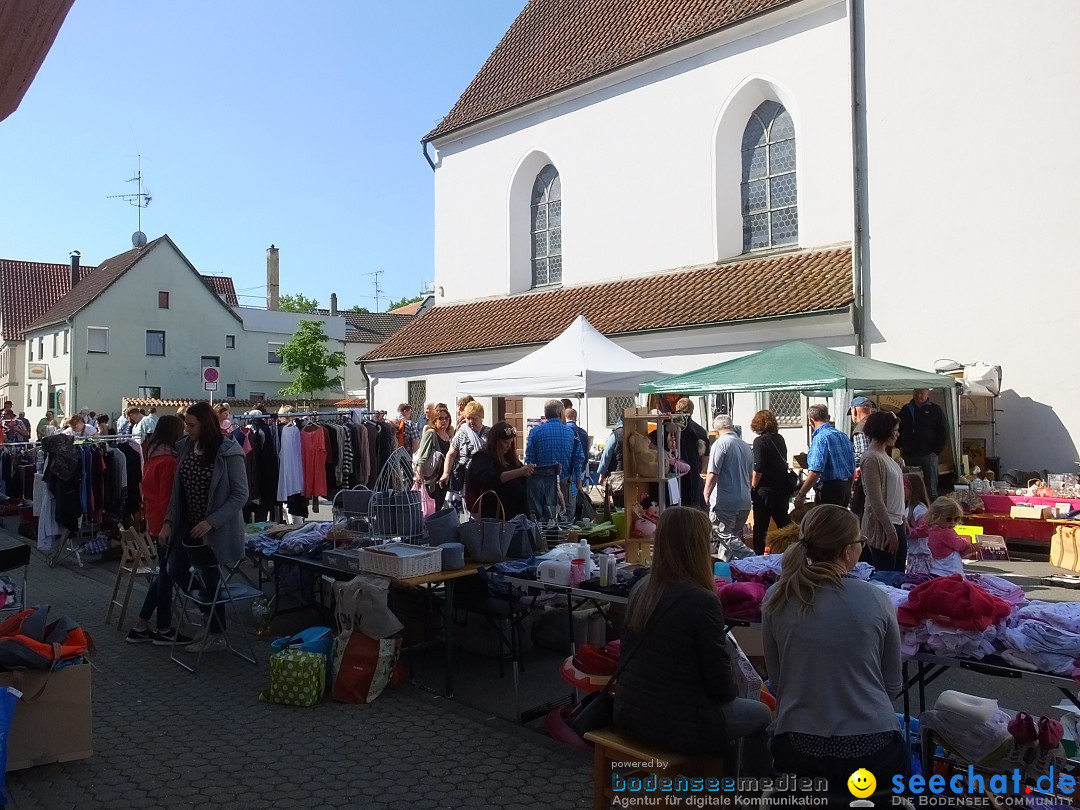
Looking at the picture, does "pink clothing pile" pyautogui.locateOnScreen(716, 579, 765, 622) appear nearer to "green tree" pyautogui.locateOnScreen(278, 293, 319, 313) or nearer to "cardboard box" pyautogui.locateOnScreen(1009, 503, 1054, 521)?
"cardboard box" pyautogui.locateOnScreen(1009, 503, 1054, 521)

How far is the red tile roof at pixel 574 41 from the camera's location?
56.7 feet

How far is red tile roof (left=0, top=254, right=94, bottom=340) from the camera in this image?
40.8 m

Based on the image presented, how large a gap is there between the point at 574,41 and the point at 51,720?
19.8 m

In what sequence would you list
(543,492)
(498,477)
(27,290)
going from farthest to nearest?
1. (27,290)
2. (543,492)
3. (498,477)

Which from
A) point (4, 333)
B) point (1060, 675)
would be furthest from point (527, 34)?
point (4, 333)

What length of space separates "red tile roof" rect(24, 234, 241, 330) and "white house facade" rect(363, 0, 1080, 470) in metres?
18.4

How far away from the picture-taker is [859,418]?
30.8 feet

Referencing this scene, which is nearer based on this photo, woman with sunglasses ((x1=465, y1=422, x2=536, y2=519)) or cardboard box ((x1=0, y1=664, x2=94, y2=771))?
cardboard box ((x1=0, y1=664, x2=94, y2=771))

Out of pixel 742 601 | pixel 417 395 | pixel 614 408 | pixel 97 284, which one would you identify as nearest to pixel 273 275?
pixel 97 284

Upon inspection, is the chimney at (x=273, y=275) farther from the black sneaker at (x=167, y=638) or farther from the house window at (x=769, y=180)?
the black sneaker at (x=167, y=638)

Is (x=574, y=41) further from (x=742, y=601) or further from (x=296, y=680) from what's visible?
(x=742, y=601)

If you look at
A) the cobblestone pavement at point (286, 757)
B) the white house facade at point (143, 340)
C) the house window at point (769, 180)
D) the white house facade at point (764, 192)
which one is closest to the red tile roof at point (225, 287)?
the white house facade at point (143, 340)

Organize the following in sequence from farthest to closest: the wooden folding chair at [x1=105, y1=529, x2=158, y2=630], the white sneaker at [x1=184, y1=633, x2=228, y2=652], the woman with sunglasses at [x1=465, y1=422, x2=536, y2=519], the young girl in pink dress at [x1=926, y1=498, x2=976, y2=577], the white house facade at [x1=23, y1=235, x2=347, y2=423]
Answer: the white house facade at [x1=23, y1=235, x2=347, y2=423] < the wooden folding chair at [x1=105, y1=529, x2=158, y2=630] < the woman with sunglasses at [x1=465, y1=422, x2=536, y2=519] < the white sneaker at [x1=184, y1=633, x2=228, y2=652] < the young girl in pink dress at [x1=926, y1=498, x2=976, y2=577]

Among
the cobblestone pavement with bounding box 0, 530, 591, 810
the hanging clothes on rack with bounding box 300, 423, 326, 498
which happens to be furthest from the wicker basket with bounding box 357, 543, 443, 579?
the hanging clothes on rack with bounding box 300, 423, 326, 498
